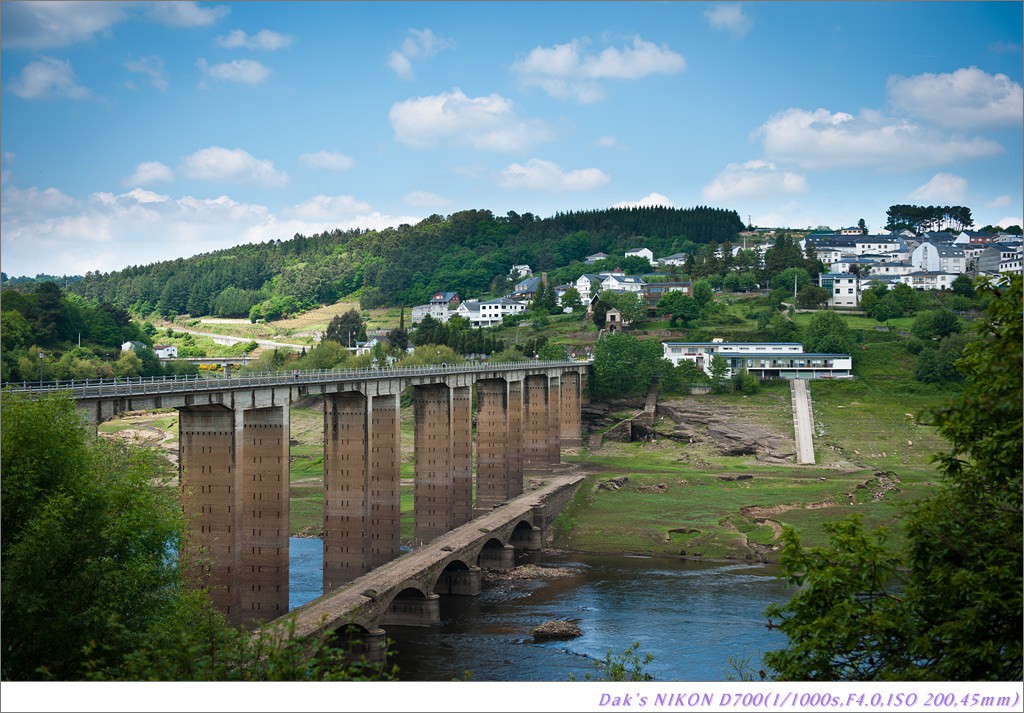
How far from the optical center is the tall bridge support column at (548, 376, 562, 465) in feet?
376

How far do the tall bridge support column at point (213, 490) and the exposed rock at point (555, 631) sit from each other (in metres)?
16.7

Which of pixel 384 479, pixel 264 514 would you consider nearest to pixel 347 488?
pixel 384 479

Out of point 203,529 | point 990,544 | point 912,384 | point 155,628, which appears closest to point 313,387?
point 203,529

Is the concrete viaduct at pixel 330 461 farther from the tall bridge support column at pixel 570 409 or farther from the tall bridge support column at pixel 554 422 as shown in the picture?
the tall bridge support column at pixel 570 409

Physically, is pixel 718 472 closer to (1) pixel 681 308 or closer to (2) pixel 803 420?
(2) pixel 803 420

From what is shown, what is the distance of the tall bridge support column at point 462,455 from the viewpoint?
279 ft

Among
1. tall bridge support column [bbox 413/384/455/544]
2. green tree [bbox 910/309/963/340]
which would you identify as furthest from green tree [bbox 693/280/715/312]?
tall bridge support column [bbox 413/384/455/544]

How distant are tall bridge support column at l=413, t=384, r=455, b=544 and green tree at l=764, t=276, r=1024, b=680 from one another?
178 ft

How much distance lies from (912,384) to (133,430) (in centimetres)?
9920

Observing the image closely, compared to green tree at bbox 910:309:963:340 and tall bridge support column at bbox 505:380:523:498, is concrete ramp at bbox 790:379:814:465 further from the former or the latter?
tall bridge support column at bbox 505:380:523:498

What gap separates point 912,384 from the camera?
129 metres

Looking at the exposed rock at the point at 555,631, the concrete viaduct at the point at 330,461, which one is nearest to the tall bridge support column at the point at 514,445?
the concrete viaduct at the point at 330,461

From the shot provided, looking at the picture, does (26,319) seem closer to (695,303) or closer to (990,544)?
(695,303)

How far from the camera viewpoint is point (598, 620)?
199 ft
